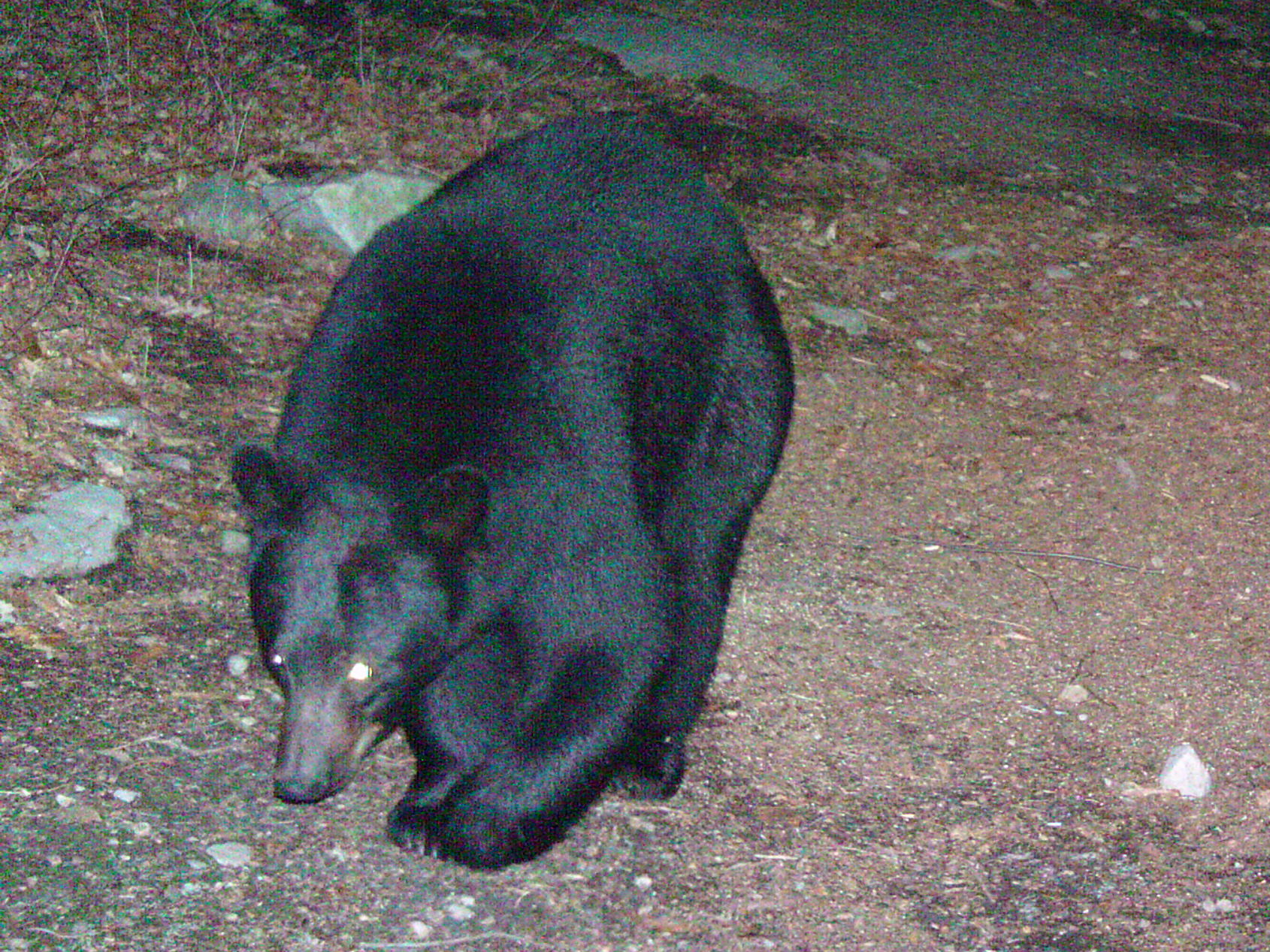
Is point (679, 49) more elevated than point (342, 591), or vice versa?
point (342, 591)

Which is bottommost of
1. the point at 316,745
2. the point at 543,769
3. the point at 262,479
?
the point at 543,769

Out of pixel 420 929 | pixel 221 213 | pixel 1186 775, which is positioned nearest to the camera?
pixel 420 929

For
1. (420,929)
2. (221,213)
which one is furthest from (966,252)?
(420,929)

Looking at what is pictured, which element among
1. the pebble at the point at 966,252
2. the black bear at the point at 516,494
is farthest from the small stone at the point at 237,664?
the pebble at the point at 966,252

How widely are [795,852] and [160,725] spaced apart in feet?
4.61

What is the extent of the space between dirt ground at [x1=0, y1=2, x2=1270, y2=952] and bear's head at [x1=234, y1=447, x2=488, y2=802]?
44cm

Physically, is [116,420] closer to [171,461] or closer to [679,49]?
A: [171,461]

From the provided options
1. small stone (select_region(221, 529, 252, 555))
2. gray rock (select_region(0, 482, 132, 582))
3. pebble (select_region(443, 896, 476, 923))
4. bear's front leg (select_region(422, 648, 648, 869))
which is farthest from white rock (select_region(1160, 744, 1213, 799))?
gray rock (select_region(0, 482, 132, 582))

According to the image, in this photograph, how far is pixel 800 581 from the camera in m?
4.41

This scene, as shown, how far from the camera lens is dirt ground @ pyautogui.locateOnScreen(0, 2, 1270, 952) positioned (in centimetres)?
319

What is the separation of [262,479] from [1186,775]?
2.24 metres

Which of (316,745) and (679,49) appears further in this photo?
(679,49)

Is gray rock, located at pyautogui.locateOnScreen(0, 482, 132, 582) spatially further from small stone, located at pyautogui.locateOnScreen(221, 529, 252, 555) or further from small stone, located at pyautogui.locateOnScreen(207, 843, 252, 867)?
small stone, located at pyautogui.locateOnScreen(207, 843, 252, 867)

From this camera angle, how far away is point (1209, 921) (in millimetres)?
3268
